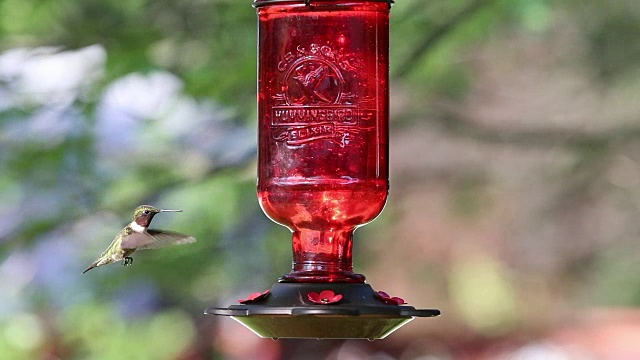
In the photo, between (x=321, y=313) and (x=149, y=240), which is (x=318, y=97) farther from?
(x=149, y=240)

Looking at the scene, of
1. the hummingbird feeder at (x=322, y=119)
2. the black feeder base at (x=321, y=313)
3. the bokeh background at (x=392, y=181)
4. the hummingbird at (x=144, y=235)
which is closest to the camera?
the black feeder base at (x=321, y=313)

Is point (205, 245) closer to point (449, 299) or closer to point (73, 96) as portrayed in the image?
point (73, 96)

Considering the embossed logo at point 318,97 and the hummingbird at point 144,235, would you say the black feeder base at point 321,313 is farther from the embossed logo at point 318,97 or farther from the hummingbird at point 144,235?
the hummingbird at point 144,235

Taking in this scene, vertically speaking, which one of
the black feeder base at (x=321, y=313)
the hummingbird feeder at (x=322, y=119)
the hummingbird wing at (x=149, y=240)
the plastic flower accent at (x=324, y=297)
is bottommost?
the black feeder base at (x=321, y=313)

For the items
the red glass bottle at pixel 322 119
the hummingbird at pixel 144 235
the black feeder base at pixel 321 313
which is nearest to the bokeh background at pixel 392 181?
the hummingbird at pixel 144 235

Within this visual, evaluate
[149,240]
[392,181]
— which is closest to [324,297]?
[149,240]

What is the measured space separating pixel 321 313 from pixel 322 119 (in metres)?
0.51

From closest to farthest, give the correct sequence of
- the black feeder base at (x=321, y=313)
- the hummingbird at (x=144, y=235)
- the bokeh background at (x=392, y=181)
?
the black feeder base at (x=321, y=313)
the hummingbird at (x=144, y=235)
the bokeh background at (x=392, y=181)

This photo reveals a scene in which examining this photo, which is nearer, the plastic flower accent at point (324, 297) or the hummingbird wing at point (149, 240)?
the plastic flower accent at point (324, 297)

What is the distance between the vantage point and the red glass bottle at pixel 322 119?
311 cm

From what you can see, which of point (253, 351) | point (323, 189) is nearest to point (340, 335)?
point (323, 189)

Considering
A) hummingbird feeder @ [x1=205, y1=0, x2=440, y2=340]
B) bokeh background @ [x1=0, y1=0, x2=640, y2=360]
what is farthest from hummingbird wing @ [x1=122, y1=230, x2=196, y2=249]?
bokeh background @ [x1=0, y1=0, x2=640, y2=360]

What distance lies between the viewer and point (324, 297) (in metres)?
2.88

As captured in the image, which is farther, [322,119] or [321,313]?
[322,119]
